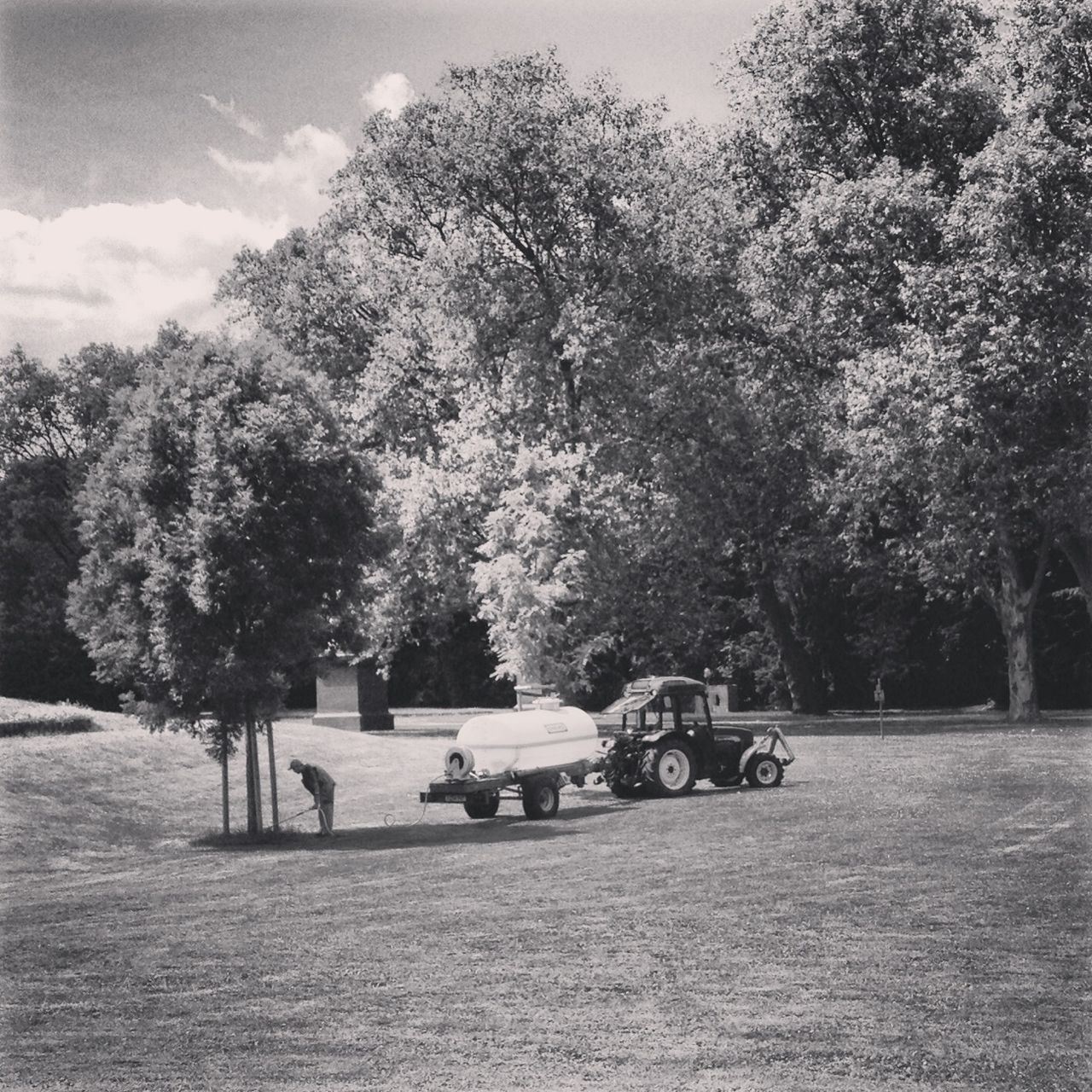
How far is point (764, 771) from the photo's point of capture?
24.5m

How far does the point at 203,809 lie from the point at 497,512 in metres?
10.5

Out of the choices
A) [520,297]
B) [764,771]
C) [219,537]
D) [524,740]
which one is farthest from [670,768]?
[520,297]

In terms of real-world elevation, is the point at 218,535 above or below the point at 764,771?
above

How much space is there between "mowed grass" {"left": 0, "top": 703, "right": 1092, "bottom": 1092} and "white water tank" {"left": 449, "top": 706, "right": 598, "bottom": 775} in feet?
2.87

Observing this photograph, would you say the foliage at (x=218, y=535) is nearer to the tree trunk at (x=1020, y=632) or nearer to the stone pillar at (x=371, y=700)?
the stone pillar at (x=371, y=700)

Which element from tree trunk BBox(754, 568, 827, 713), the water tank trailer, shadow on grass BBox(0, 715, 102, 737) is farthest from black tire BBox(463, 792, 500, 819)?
tree trunk BBox(754, 568, 827, 713)

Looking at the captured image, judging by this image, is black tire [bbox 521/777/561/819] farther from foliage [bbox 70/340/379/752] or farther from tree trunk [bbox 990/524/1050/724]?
tree trunk [bbox 990/524/1050/724]

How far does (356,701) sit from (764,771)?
17641mm

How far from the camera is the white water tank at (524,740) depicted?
2184 centimetres

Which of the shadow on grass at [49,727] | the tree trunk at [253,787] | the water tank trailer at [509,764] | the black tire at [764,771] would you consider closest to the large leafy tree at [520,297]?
the shadow on grass at [49,727]

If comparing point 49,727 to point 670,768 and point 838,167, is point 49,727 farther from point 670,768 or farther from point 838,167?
point 838,167

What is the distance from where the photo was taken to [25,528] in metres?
55.0

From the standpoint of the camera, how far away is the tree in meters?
19.5

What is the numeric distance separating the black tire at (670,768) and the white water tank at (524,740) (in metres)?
0.96
